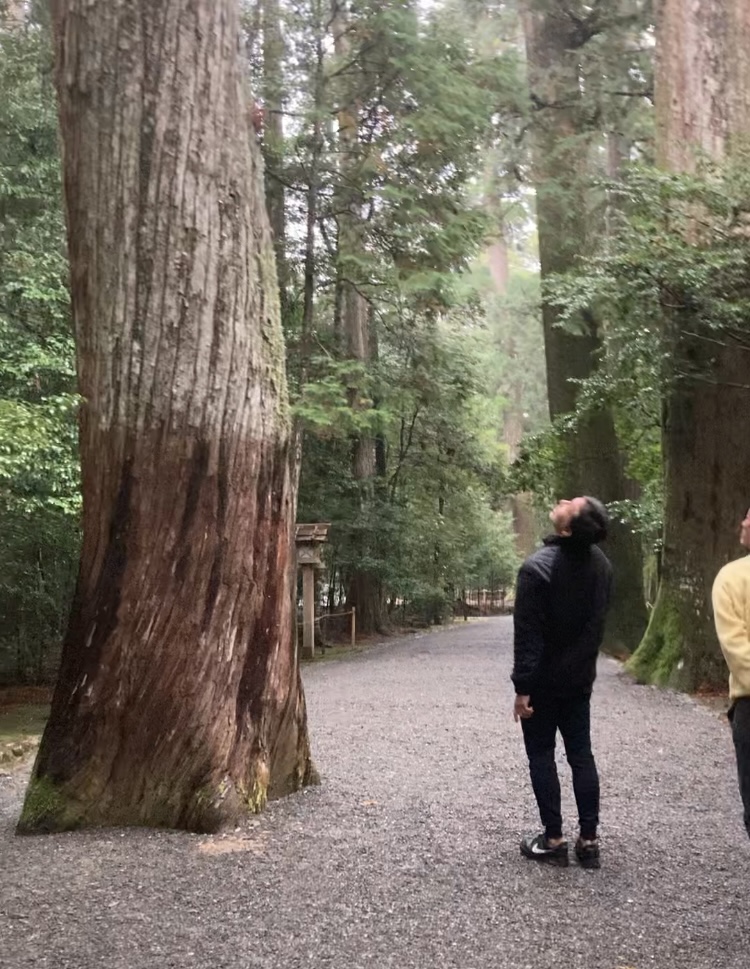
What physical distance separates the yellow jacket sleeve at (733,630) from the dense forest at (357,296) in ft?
7.82

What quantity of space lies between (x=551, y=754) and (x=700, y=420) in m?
6.39

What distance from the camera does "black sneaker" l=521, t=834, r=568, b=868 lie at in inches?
146

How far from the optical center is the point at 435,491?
2242 cm

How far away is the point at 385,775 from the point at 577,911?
7.79 feet

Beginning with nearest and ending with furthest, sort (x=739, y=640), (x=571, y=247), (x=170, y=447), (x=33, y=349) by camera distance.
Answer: (x=739, y=640), (x=170, y=447), (x=33, y=349), (x=571, y=247)

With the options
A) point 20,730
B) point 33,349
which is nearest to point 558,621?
point 33,349

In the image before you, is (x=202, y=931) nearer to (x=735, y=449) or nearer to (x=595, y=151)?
(x=735, y=449)

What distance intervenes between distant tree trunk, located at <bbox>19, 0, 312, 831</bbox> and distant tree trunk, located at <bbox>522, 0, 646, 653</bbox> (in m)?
10.6

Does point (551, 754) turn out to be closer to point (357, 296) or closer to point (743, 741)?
point (743, 741)

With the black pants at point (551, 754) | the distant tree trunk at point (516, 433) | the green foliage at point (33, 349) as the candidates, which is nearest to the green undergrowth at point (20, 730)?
the green foliage at point (33, 349)

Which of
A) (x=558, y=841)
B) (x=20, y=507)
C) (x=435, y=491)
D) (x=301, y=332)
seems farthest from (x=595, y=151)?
(x=558, y=841)

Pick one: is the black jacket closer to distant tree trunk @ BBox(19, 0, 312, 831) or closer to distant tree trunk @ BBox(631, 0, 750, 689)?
distant tree trunk @ BBox(19, 0, 312, 831)

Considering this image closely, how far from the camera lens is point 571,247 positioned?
1505 centimetres

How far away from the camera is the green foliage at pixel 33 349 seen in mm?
7289
